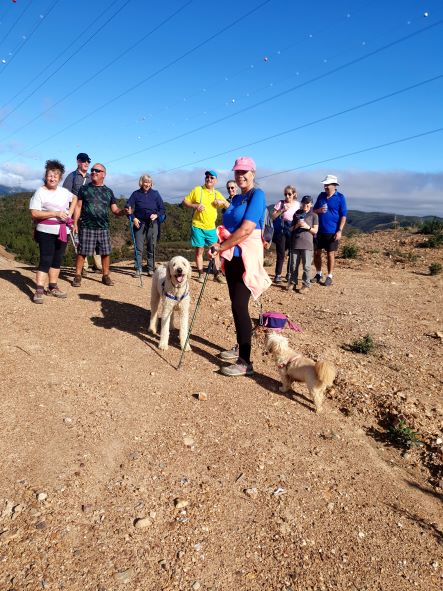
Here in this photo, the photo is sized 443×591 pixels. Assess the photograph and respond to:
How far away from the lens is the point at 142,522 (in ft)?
8.77

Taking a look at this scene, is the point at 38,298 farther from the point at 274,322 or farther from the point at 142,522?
the point at 142,522

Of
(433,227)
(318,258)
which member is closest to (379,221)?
(433,227)

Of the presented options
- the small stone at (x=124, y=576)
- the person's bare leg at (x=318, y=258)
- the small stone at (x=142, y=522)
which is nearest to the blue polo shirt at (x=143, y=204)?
the person's bare leg at (x=318, y=258)

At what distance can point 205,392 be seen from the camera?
14.8 feet

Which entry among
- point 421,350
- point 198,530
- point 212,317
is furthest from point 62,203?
point 421,350

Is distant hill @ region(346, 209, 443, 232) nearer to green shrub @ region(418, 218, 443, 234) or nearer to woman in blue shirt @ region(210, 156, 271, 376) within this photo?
green shrub @ region(418, 218, 443, 234)

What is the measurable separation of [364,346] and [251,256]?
107 inches

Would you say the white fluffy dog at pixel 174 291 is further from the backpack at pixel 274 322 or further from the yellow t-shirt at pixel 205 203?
the yellow t-shirt at pixel 205 203

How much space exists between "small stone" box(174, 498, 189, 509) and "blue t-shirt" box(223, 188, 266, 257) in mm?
2510

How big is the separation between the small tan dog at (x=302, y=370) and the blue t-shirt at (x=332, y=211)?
15.5 feet

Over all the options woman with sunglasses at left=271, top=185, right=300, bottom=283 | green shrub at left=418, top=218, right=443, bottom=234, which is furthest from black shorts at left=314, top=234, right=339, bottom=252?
green shrub at left=418, top=218, right=443, bottom=234

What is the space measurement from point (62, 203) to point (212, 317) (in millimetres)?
3119

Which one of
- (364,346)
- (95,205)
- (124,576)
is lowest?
(124,576)

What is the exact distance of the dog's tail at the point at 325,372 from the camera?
407cm
